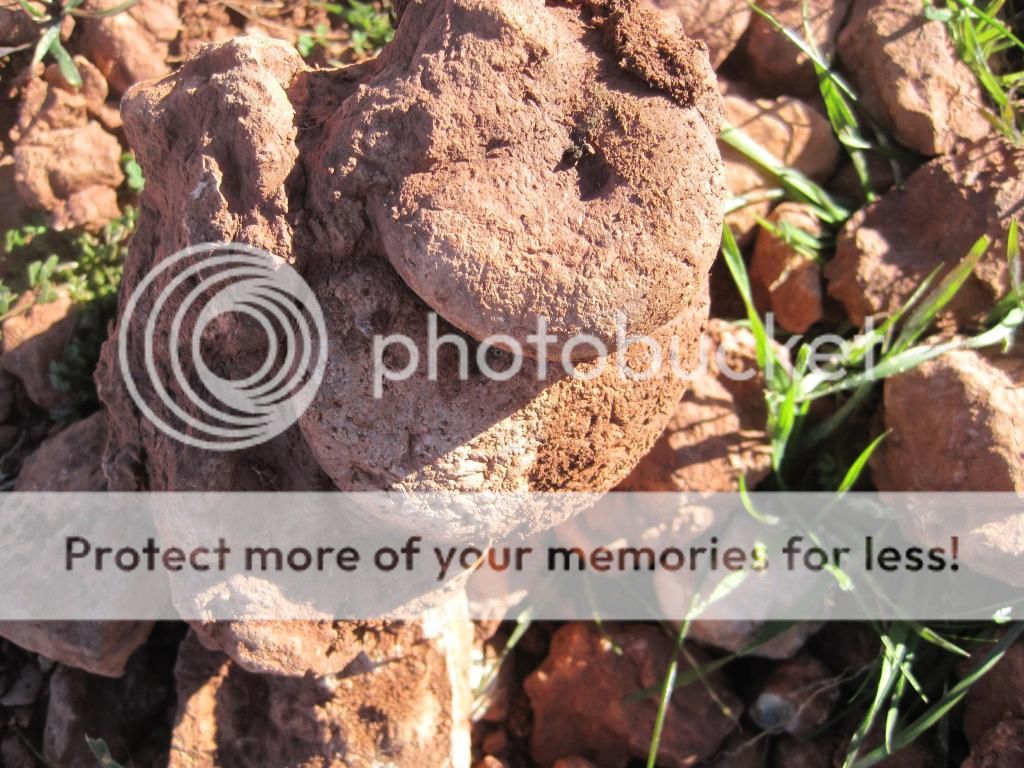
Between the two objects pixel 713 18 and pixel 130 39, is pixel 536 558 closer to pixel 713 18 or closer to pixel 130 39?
pixel 713 18

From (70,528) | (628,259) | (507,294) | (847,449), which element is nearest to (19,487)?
(70,528)

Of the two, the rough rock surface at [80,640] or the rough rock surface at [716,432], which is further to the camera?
the rough rock surface at [716,432]

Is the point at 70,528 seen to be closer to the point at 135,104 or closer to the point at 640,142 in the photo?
the point at 135,104

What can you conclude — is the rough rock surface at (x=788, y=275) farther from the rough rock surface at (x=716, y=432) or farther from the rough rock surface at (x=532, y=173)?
the rough rock surface at (x=532, y=173)

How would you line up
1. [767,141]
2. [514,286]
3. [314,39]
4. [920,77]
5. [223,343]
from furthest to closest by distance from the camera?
[314,39]
[767,141]
[920,77]
[223,343]
[514,286]

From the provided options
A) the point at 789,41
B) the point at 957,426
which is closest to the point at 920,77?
the point at 789,41

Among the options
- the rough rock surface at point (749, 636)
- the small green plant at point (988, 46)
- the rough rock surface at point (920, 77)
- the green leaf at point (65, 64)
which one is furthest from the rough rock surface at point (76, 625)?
the small green plant at point (988, 46)

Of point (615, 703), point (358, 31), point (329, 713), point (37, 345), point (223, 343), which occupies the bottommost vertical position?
point (615, 703)

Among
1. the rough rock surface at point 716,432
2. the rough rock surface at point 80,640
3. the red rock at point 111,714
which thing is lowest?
the red rock at point 111,714
